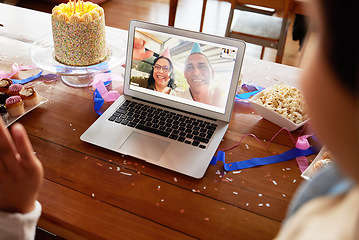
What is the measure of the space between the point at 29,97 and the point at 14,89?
0.09 meters

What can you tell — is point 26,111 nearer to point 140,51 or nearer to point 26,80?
point 26,80

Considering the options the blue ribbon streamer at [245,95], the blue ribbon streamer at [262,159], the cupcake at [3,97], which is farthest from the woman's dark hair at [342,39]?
the cupcake at [3,97]

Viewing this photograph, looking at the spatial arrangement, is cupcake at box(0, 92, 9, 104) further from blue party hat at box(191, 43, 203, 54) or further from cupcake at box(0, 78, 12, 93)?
blue party hat at box(191, 43, 203, 54)

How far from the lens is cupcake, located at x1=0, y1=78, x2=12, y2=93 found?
4.01 feet

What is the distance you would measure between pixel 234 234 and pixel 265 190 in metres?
0.17

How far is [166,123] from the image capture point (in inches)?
44.5

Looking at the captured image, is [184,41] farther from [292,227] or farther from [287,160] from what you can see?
[292,227]

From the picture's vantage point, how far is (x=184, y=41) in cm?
113

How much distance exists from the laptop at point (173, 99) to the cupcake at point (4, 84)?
362 mm

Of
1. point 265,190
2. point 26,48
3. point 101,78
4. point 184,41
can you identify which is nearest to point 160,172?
point 265,190

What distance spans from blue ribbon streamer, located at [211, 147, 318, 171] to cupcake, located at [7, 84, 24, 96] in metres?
0.69

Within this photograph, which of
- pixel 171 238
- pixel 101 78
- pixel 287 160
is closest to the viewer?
pixel 171 238

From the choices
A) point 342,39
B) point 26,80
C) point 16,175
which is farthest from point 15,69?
point 342,39

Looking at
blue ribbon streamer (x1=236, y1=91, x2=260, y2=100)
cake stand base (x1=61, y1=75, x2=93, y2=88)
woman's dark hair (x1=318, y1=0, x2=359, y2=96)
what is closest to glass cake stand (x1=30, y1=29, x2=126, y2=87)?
cake stand base (x1=61, y1=75, x2=93, y2=88)
